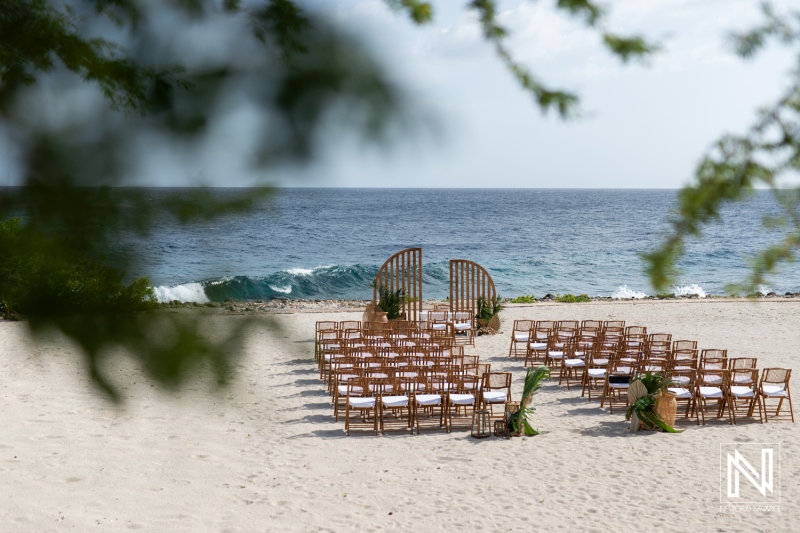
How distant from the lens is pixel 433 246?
6309 centimetres

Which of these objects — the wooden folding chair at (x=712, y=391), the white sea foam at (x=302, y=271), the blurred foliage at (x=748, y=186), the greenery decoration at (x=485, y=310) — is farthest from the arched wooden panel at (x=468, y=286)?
the white sea foam at (x=302, y=271)

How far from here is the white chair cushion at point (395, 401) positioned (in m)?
9.84

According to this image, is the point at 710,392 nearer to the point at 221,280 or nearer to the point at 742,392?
the point at 742,392

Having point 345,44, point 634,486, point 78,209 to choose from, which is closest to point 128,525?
point 634,486

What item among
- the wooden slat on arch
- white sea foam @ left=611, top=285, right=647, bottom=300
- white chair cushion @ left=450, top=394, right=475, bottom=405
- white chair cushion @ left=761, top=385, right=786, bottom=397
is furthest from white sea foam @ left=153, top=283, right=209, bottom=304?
white sea foam @ left=611, top=285, right=647, bottom=300

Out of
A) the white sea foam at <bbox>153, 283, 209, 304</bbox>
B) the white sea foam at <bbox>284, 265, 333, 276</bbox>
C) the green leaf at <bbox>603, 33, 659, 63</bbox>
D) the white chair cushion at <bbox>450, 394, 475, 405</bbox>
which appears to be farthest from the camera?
the white sea foam at <bbox>284, 265, 333, 276</bbox>

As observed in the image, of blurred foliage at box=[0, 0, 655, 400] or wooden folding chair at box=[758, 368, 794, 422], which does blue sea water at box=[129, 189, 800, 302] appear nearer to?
blurred foliage at box=[0, 0, 655, 400]

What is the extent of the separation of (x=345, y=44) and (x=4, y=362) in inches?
527

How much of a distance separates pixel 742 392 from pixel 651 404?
1.33m

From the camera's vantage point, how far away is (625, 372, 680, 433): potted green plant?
973cm

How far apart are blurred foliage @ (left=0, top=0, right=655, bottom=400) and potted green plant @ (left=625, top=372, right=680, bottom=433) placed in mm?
8293

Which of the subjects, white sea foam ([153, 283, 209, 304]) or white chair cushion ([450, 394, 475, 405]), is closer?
Result: white sea foam ([153, 283, 209, 304])

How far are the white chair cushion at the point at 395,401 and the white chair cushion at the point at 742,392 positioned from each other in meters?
4.17

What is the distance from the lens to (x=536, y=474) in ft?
27.1
